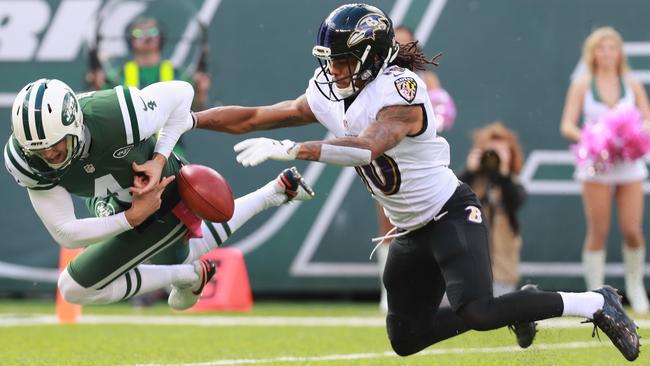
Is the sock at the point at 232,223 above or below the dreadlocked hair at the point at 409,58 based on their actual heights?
below

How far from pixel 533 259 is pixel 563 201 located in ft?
1.63

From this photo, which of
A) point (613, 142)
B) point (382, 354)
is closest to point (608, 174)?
point (613, 142)

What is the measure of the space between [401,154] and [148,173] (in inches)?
43.6

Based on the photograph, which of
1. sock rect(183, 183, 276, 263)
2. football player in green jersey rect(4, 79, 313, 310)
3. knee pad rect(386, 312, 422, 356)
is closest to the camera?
football player in green jersey rect(4, 79, 313, 310)

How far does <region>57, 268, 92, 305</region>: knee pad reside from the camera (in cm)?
543

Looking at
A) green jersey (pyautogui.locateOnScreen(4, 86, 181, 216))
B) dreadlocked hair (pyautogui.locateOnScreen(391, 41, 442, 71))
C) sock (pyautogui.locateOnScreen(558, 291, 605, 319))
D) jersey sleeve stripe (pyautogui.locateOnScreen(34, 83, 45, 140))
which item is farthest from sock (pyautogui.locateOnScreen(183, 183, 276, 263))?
sock (pyautogui.locateOnScreen(558, 291, 605, 319))

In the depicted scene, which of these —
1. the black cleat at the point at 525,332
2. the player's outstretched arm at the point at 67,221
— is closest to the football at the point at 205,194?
the player's outstretched arm at the point at 67,221

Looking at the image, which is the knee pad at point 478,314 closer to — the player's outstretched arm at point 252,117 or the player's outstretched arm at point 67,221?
the player's outstretched arm at point 252,117

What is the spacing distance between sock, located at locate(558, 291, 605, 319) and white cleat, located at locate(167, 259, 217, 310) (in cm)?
184

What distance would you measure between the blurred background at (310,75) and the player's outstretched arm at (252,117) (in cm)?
376

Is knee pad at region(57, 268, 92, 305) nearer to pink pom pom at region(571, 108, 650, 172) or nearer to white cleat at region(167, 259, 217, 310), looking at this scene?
white cleat at region(167, 259, 217, 310)

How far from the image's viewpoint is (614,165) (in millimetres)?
8375

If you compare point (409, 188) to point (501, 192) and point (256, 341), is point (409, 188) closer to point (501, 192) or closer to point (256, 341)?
point (256, 341)

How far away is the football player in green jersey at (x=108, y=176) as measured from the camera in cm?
482
